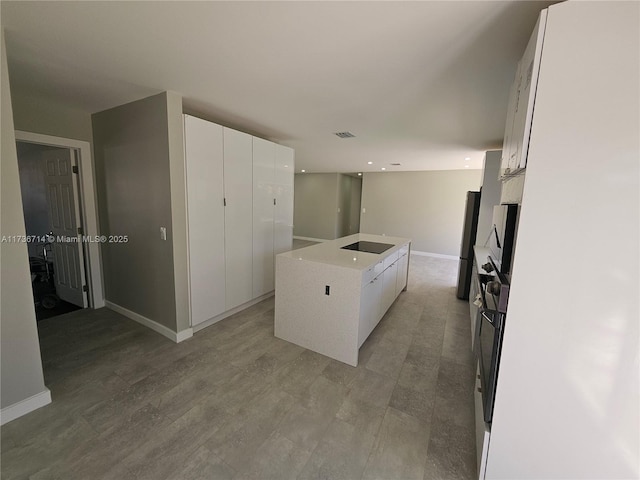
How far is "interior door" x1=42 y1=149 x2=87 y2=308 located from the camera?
129 inches

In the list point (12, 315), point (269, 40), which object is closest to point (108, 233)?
point (12, 315)

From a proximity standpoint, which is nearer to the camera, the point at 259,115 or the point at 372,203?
the point at 259,115

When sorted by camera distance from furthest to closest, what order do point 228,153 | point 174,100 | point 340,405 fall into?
point 228,153
point 174,100
point 340,405

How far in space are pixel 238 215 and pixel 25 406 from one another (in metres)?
2.27

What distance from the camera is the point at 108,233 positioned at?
10.8 ft

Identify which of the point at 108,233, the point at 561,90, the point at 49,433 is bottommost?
the point at 49,433

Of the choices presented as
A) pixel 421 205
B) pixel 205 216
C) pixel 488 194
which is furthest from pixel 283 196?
pixel 421 205

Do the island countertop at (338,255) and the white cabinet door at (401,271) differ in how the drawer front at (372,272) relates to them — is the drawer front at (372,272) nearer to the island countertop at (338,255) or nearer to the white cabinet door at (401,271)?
the island countertop at (338,255)

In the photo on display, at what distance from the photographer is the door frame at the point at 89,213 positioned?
10.3 ft

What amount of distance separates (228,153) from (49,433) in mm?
2657

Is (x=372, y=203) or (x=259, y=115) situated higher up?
(x=259, y=115)

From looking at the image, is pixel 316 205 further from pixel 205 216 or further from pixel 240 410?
pixel 240 410

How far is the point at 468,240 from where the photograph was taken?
404cm

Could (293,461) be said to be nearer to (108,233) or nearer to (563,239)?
(563,239)
